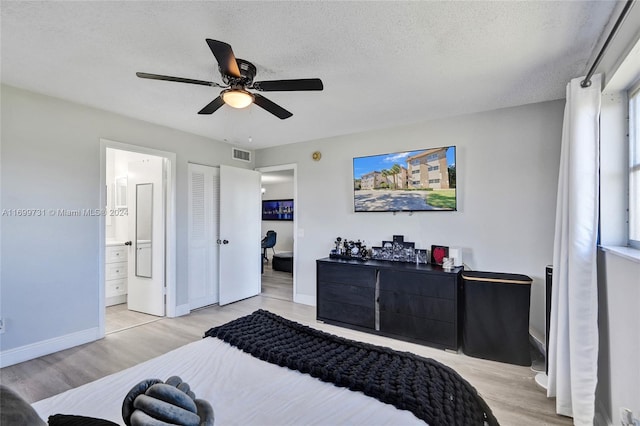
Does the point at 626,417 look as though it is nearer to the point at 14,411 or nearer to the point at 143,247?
the point at 14,411

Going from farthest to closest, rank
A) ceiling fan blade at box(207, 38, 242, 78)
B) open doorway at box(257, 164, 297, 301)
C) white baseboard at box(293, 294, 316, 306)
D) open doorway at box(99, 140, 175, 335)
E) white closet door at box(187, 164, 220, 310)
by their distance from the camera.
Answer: open doorway at box(257, 164, 297, 301) < white baseboard at box(293, 294, 316, 306) < white closet door at box(187, 164, 220, 310) < open doorway at box(99, 140, 175, 335) < ceiling fan blade at box(207, 38, 242, 78)

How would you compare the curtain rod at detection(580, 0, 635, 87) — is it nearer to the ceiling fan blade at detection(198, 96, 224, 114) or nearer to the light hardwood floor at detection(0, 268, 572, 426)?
the light hardwood floor at detection(0, 268, 572, 426)

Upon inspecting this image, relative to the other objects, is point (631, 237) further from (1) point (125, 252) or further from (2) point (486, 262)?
(1) point (125, 252)

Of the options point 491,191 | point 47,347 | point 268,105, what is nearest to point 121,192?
point 47,347

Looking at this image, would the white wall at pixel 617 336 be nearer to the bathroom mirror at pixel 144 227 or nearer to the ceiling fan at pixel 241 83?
the ceiling fan at pixel 241 83

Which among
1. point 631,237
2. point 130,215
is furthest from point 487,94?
point 130,215

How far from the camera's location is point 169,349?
120 inches

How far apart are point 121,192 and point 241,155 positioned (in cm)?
199

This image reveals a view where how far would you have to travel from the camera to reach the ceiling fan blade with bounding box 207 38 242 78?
1637mm

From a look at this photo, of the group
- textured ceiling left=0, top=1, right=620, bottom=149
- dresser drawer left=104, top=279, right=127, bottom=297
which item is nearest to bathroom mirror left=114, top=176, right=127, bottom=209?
dresser drawer left=104, top=279, right=127, bottom=297

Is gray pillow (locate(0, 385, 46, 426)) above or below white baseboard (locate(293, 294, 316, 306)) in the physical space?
above

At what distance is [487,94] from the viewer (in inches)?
116

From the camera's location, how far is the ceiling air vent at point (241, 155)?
5.03 m

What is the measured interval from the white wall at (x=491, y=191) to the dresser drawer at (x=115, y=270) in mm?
3477
